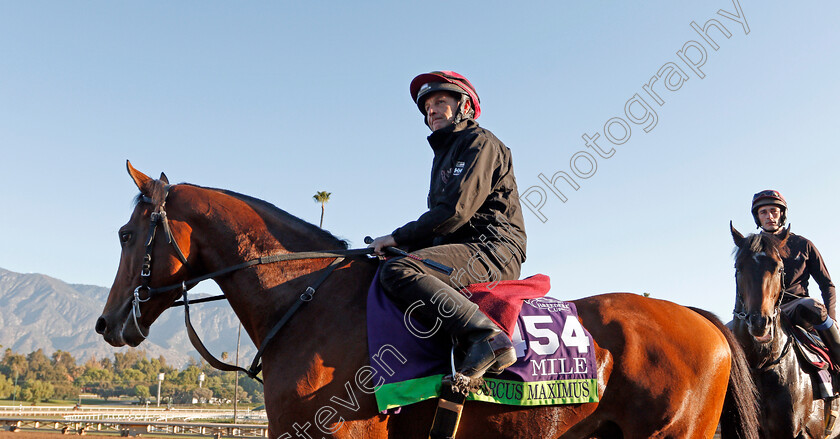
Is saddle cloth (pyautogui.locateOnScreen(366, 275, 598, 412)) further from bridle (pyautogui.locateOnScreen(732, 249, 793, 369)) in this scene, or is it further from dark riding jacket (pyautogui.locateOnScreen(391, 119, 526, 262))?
bridle (pyautogui.locateOnScreen(732, 249, 793, 369))

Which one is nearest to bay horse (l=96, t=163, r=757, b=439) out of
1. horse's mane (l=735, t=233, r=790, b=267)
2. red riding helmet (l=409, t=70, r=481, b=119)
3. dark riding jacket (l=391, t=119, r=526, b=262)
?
dark riding jacket (l=391, t=119, r=526, b=262)

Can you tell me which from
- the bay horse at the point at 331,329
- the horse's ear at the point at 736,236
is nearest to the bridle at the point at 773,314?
the horse's ear at the point at 736,236

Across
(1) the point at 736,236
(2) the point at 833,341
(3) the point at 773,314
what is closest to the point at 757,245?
(1) the point at 736,236

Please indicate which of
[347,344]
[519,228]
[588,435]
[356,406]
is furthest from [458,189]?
[588,435]

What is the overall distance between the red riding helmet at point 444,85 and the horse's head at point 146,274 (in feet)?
7.08

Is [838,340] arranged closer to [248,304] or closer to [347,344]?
[347,344]

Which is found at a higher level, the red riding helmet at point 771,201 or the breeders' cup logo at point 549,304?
the red riding helmet at point 771,201

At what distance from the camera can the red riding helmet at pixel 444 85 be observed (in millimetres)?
4664

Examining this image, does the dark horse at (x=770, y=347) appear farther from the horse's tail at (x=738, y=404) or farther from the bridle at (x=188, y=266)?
the bridle at (x=188, y=266)

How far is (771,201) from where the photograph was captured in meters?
7.82

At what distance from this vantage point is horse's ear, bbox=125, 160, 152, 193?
A: 4.47 meters

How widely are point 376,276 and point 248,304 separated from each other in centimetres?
97

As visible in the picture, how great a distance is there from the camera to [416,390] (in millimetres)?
3752

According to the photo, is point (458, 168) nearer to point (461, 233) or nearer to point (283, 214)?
point (461, 233)
